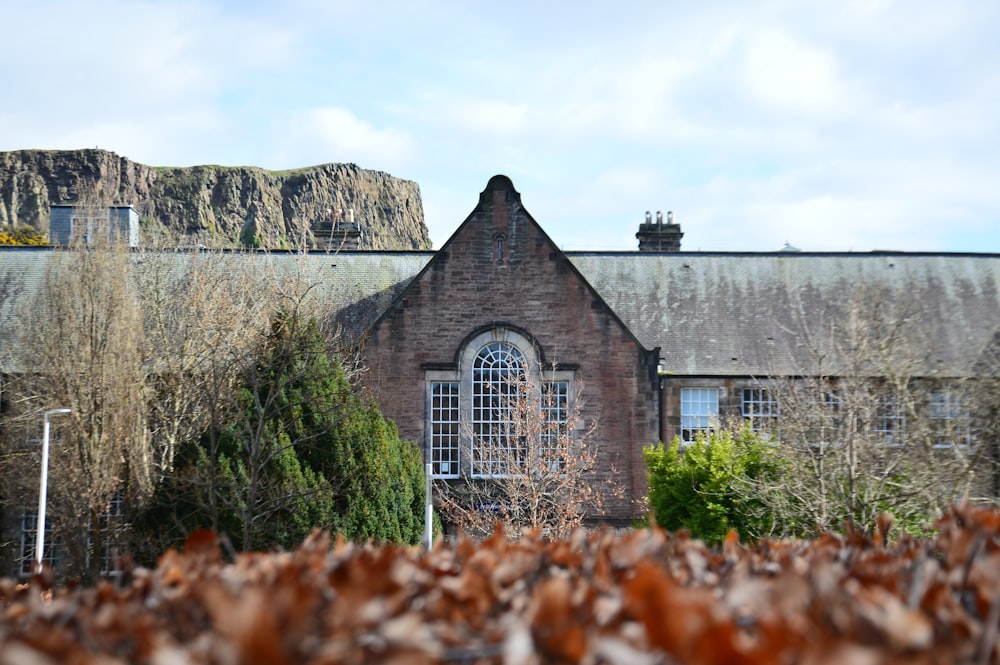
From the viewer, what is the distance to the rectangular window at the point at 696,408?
28906 millimetres

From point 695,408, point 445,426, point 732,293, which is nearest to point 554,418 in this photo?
point 445,426

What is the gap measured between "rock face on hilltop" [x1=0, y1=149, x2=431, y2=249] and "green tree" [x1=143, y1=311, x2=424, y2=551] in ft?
285

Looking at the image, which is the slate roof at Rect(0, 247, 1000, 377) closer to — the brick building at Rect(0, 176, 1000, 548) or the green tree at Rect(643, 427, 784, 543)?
the brick building at Rect(0, 176, 1000, 548)

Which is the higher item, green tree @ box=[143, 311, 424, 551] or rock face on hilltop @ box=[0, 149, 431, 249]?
rock face on hilltop @ box=[0, 149, 431, 249]

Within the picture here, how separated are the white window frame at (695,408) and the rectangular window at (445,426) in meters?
6.23

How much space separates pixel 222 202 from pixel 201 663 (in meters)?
125

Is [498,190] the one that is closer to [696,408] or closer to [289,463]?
[696,408]

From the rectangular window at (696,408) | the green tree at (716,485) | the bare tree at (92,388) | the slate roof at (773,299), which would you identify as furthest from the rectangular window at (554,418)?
the bare tree at (92,388)

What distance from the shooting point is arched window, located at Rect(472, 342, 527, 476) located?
88.8 feet

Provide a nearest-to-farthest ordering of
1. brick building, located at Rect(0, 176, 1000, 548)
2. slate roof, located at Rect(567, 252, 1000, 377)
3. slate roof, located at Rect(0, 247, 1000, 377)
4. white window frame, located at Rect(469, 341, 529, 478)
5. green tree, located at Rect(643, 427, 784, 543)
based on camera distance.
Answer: green tree, located at Rect(643, 427, 784, 543) → white window frame, located at Rect(469, 341, 529, 478) → brick building, located at Rect(0, 176, 1000, 548) → slate roof, located at Rect(567, 252, 1000, 377) → slate roof, located at Rect(0, 247, 1000, 377)

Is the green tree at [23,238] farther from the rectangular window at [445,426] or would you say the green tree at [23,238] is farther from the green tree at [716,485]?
the green tree at [716,485]

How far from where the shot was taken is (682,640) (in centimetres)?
273

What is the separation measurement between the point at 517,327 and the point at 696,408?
551 centimetres

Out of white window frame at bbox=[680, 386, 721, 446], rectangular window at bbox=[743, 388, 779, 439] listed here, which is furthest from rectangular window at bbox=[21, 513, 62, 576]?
rectangular window at bbox=[743, 388, 779, 439]
